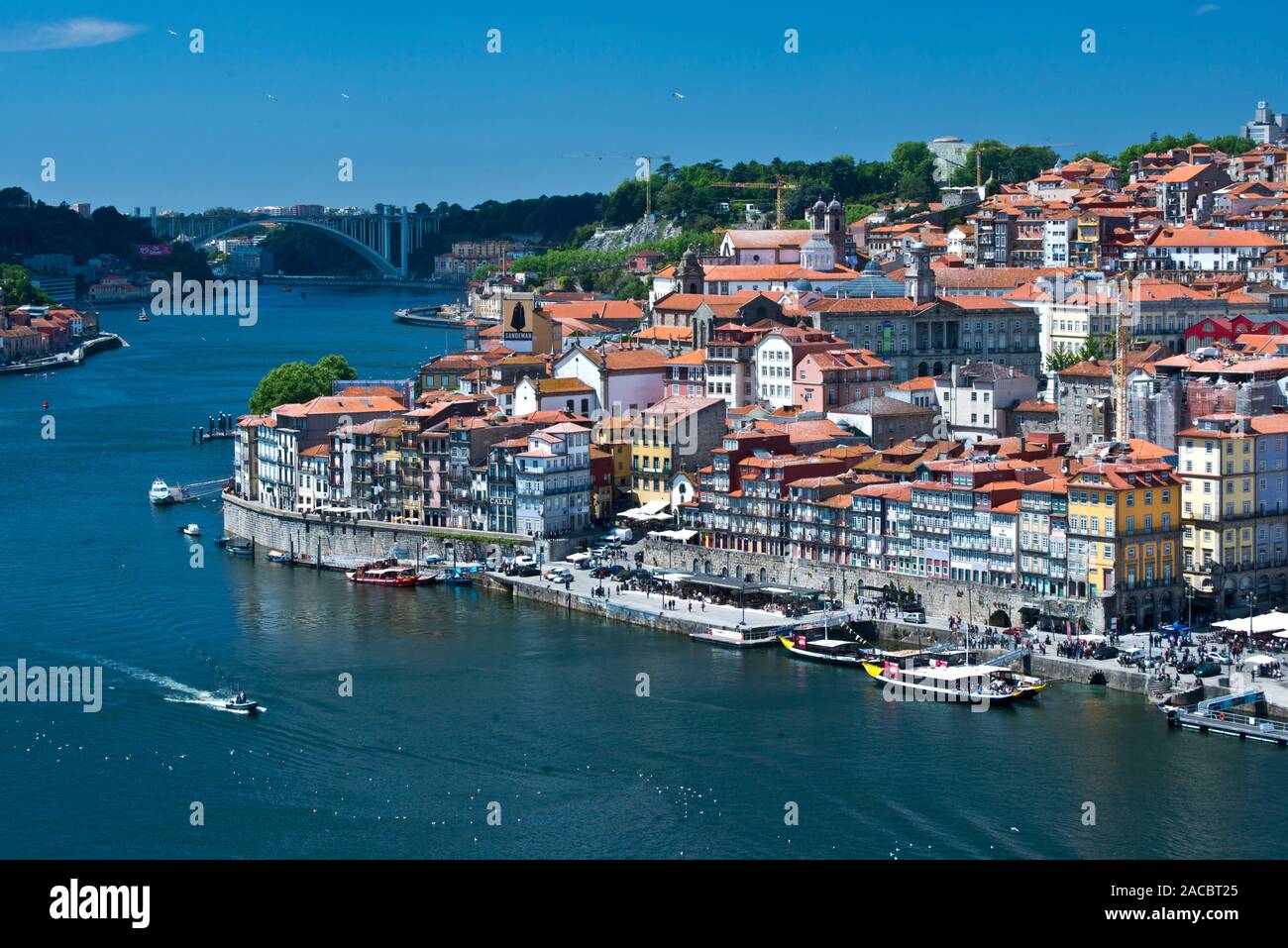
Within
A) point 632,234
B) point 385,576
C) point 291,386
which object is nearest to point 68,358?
point 632,234

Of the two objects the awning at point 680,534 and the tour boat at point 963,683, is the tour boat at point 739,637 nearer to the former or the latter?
the tour boat at point 963,683

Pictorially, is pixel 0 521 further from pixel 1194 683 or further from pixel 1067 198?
pixel 1067 198

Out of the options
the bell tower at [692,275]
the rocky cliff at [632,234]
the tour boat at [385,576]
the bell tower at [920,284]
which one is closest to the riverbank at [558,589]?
the tour boat at [385,576]

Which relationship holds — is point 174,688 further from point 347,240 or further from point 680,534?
point 347,240

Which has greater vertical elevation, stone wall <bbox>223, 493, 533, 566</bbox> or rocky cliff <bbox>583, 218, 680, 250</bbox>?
→ rocky cliff <bbox>583, 218, 680, 250</bbox>


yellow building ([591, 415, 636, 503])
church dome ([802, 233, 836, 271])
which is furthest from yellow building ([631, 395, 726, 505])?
church dome ([802, 233, 836, 271])

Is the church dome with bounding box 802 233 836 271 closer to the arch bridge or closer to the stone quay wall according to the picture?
the stone quay wall
